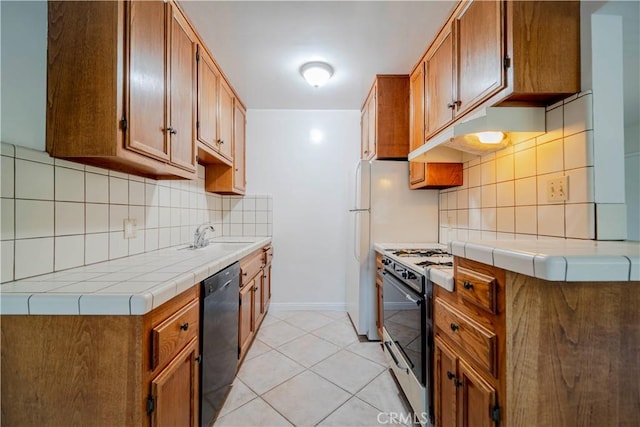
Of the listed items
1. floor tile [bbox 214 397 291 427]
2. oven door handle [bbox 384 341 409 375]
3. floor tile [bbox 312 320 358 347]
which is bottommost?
floor tile [bbox 214 397 291 427]

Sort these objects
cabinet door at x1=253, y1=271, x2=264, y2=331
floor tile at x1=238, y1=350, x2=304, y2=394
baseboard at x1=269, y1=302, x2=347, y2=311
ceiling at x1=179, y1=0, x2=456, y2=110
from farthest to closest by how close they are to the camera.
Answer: baseboard at x1=269, y1=302, x2=347, y2=311 → cabinet door at x1=253, y1=271, x2=264, y2=331 → floor tile at x1=238, y1=350, x2=304, y2=394 → ceiling at x1=179, y1=0, x2=456, y2=110

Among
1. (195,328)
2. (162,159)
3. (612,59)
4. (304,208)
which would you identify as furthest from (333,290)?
(612,59)

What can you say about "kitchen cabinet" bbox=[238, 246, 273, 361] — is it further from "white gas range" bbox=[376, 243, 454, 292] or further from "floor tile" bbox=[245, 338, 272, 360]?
"white gas range" bbox=[376, 243, 454, 292]

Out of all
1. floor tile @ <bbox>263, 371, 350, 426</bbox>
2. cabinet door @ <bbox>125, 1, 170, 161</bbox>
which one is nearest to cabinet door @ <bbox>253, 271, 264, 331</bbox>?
floor tile @ <bbox>263, 371, 350, 426</bbox>

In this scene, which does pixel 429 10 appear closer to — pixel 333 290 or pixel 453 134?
pixel 453 134

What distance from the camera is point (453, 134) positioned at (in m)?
1.34

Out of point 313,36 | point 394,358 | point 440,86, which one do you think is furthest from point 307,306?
point 313,36

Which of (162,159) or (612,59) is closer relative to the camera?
(612,59)

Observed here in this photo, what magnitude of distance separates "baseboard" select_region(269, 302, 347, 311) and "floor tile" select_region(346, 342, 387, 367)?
78cm

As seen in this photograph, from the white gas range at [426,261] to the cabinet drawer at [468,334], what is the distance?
11 cm

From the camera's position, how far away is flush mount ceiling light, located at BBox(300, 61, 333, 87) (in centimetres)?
215

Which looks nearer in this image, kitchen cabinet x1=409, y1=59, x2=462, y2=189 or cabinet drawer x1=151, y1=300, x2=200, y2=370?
cabinet drawer x1=151, y1=300, x2=200, y2=370

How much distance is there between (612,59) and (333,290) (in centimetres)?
275

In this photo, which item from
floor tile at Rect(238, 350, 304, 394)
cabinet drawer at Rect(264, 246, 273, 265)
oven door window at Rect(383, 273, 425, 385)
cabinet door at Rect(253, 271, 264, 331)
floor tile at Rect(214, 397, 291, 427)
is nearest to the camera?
oven door window at Rect(383, 273, 425, 385)
